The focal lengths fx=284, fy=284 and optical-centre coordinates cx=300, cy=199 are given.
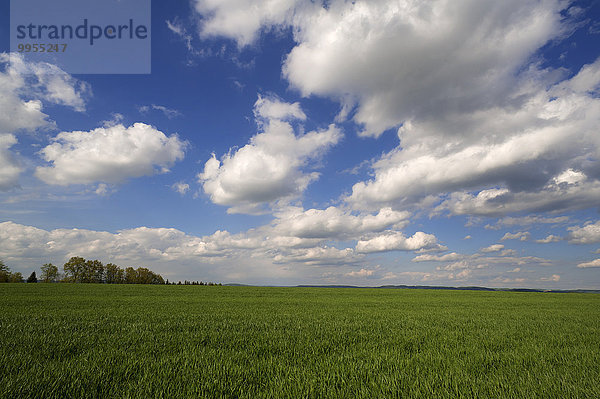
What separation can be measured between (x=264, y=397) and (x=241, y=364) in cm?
160

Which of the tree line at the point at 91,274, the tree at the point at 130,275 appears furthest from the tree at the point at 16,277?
the tree at the point at 130,275

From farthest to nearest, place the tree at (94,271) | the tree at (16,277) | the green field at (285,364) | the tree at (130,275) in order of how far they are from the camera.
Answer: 1. the tree at (130,275)
2. the tree at (94,271)
3. the tree at (16,277)
4. the green field at (285,364)

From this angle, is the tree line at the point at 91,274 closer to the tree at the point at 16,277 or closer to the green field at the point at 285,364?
the tree at the point at 16,277

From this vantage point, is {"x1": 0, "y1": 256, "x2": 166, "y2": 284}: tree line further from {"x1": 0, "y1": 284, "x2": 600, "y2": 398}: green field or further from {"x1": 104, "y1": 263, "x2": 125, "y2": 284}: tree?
{"x1": 0, "y1": 284, "x2": 600, "y2": 398}: green field

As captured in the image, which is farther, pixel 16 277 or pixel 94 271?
pixel 94 271

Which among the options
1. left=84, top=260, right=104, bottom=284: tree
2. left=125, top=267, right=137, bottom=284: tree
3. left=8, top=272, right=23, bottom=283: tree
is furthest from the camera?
left=125, top=267, right=137, bottom=284: tree

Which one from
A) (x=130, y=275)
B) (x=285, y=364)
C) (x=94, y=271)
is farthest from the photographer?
(x=130, y=275)

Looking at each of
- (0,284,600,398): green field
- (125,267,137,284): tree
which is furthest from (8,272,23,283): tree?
(0,284,600,398): green field

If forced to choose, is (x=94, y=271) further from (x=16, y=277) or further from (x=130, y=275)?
(x=16, y=277)

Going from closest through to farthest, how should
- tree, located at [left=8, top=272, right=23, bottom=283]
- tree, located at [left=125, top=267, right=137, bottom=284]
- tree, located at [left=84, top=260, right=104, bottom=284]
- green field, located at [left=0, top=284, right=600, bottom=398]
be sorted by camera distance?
green field, located at [left=0, top=284, right=600, bottom=398] → tree, located at [left=8, top=272, right=23, bottom=283] → tree, located at [left=84, top=260, right=104, bottom=284] → tree, located at [left=125, top=267, right=137, bottom=284]

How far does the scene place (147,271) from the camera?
123 metres

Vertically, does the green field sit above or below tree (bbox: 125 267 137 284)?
above

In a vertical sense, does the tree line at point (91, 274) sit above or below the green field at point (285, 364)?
below

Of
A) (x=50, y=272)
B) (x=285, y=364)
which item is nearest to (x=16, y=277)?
(x=50, y=272)
